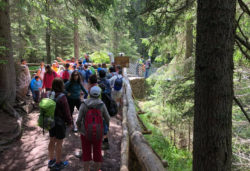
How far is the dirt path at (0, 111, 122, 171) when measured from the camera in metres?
4.53

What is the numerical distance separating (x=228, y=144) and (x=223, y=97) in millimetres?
477

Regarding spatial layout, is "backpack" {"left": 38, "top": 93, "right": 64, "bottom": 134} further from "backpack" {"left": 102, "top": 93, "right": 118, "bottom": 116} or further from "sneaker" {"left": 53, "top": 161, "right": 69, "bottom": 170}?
"backpack" {"left": 102, "top": 93, "right": 118, "bottom": 116}

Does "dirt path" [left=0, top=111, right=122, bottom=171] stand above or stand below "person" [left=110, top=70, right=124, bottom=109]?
below

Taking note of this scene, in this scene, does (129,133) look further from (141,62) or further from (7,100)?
(141,62)

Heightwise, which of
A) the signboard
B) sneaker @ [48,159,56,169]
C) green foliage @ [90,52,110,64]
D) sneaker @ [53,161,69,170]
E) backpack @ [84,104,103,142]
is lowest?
sneaker @ [53,161,69,170]

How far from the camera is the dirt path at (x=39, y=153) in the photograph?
4527 millimetres

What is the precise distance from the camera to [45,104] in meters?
3.67

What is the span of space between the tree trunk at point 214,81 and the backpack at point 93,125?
1.87 meters

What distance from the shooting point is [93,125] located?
3387 mm

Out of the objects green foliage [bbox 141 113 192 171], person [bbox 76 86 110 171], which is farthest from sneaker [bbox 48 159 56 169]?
green foliage [bbox 141 113 192 171]

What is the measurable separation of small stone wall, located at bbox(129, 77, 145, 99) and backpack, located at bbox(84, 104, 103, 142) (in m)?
12.8

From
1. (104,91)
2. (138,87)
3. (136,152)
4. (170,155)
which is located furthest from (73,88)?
(138,87)

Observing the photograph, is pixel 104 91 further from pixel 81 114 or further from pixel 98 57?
pixel 98 57

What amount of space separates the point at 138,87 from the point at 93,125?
13.5 m
